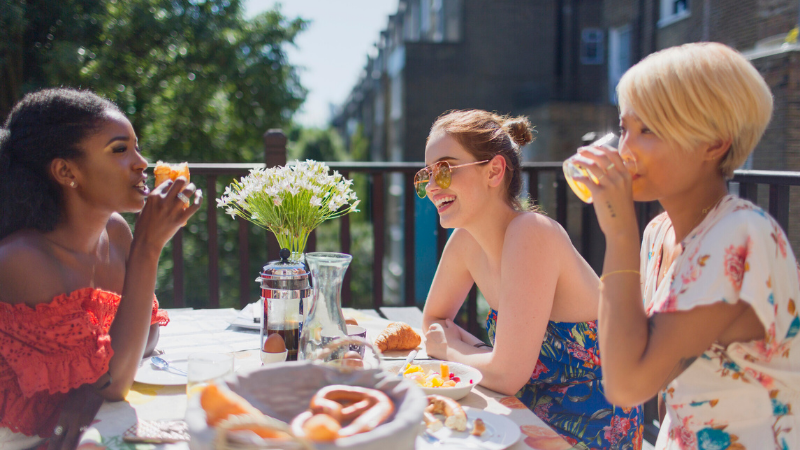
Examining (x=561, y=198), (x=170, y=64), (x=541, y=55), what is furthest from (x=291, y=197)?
(x=541, y=55)

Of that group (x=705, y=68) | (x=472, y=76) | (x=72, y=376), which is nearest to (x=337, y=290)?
(x=72, y=376)

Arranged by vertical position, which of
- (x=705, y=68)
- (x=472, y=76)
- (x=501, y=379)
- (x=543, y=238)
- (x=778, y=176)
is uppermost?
(x=472, y=76)

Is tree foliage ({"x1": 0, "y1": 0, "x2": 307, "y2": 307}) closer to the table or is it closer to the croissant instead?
the table

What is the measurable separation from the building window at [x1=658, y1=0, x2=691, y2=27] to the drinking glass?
14.8 metres

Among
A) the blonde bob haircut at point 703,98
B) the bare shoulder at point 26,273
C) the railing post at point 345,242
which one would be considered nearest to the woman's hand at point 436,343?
the blonde bob haircut at point 703,98

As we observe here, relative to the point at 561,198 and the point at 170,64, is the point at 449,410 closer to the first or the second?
the point at 561,198

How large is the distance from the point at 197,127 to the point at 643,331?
35.9ft

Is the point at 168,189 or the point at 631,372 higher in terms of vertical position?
the point at 168,189

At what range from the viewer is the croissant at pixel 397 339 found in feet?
5.57

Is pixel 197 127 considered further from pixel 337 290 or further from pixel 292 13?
pixel 337 290

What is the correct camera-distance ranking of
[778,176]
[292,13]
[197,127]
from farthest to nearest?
[292,13], [197,127], [778,176]

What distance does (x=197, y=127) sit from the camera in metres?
10.9

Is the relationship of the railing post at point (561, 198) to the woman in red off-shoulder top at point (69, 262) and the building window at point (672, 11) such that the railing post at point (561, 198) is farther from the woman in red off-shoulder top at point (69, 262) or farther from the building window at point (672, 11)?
the building window at point (672, 11)

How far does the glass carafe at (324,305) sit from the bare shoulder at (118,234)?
79 cm
